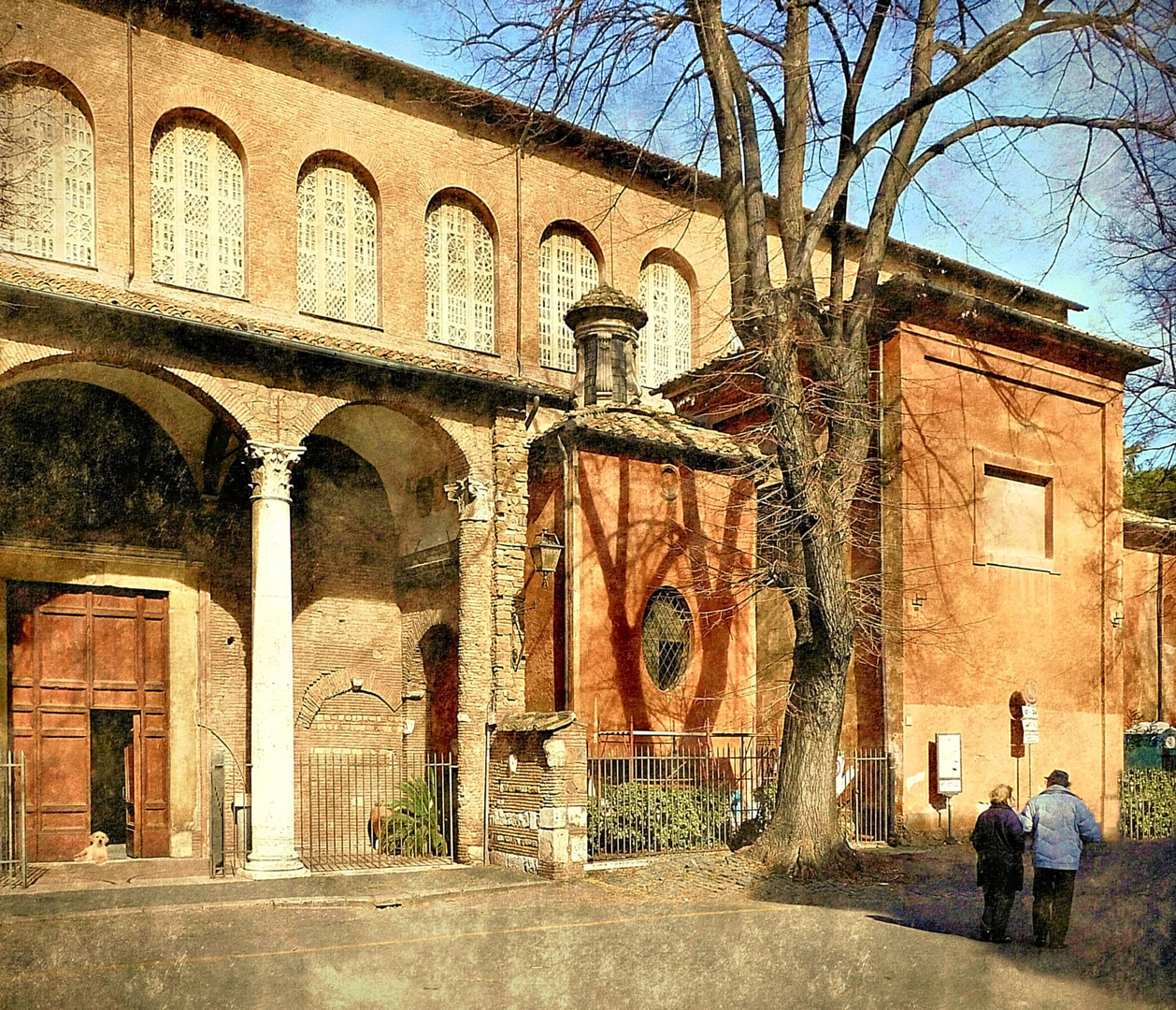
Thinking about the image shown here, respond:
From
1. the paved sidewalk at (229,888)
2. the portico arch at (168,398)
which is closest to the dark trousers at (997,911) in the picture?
the paved sidewalk at (229,888)

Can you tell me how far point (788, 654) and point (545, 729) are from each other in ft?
20.2

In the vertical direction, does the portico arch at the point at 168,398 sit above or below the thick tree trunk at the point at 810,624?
above

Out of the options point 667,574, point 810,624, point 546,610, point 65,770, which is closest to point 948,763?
point 810,624

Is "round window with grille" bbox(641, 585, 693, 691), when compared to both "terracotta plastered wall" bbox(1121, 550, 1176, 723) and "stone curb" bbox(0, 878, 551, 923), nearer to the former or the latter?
"stone curb" bbox(0, 878, 551, 923)

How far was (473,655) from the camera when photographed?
1380 centimetres

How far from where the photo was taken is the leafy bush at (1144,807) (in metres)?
17.4

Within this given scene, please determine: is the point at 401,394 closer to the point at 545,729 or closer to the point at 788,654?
the point at 545,729

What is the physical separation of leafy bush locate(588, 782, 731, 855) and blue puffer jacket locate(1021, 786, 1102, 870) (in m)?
5.27

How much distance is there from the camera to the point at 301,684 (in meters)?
15.4

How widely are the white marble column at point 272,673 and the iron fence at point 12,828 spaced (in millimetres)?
2208

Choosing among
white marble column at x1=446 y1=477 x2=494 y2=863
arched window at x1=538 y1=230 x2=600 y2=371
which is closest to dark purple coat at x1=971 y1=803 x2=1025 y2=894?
white marble column at x1=446 y1=477 x2=494 y2=863

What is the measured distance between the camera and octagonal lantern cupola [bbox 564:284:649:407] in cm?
1731

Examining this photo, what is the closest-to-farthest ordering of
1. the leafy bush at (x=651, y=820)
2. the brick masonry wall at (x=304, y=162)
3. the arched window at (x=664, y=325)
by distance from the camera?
the leafy bush at (x=651, y=820)
the brick masonry wall at (x=304, y=162)
the arched window at (x=664, y=325)

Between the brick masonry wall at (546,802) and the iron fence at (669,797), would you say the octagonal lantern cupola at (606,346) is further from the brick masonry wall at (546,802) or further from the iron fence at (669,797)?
the brick masonry wall at (546,802)
